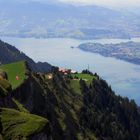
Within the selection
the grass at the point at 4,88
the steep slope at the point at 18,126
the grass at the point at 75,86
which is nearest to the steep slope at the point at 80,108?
the grass at the point at 75,86

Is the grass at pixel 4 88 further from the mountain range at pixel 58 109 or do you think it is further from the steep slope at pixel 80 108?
the steep slope at pixel 80 108

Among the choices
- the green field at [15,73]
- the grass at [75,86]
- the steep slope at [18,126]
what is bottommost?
the grass at [75,86]

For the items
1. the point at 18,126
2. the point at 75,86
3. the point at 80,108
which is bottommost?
the point at 75,86

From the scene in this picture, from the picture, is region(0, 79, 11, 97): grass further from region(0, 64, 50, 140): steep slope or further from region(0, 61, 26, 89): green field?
region(0, 61, 26, 89): green field

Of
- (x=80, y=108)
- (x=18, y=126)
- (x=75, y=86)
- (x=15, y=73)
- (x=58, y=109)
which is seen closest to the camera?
(x=18, y=126)

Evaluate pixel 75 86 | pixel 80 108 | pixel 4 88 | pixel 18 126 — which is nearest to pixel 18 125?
pixel 18 126

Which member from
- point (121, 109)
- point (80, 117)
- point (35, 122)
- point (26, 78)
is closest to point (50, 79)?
point (80, 117)

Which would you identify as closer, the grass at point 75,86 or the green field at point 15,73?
the green field at point 15,73

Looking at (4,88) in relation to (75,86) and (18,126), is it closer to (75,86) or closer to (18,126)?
(18,126)

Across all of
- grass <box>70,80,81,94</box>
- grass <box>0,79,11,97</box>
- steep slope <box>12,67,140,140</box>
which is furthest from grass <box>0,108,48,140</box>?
grass <box>70,80,81,94</box>
